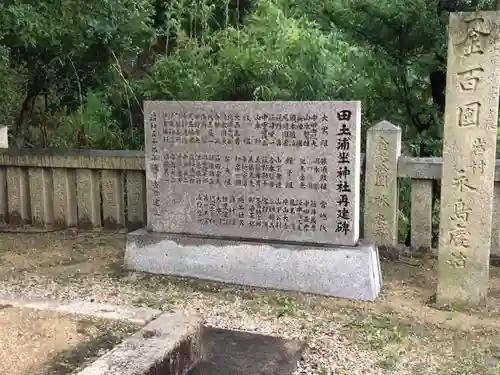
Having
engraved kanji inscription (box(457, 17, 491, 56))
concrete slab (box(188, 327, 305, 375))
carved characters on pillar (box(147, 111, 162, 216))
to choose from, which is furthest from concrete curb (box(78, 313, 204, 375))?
engraved kanji inscription (box(457, 17, 491, 56))

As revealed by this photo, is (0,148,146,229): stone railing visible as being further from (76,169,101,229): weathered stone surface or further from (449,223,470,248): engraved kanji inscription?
(449,223,470,248): engraved kanji inscription

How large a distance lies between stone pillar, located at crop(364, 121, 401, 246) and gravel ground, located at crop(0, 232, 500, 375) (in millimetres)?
351

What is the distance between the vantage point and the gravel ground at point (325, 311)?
3641 mm

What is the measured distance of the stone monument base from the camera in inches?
184

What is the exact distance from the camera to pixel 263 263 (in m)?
4.92

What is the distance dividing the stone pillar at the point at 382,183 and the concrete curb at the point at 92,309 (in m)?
2.69

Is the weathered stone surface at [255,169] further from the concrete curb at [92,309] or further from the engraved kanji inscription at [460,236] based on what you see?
the concrete curb at [92,309]

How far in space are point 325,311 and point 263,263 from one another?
2.44 feet

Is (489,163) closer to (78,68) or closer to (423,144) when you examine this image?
(423,144)

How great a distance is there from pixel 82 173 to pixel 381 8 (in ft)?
12.9

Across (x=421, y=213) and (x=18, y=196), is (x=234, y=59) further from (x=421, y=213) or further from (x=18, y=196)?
(x=18, y=196)

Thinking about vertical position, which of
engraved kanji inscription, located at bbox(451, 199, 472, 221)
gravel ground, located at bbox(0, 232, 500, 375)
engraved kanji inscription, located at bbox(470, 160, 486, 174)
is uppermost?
engraved kanji inscription, located at bbox(470, 160, 486, 174)

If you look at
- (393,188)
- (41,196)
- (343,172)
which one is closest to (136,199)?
(41,196)

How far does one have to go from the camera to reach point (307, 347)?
3.79m
